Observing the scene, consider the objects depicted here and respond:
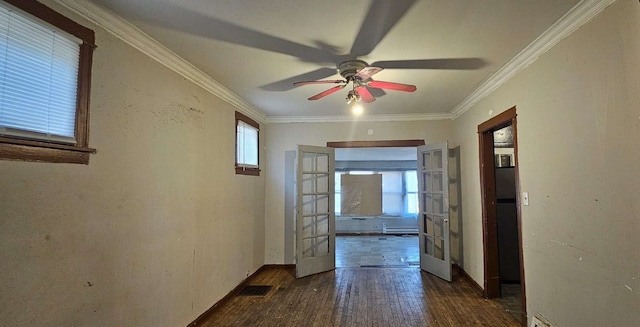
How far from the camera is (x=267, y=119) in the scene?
5109 millimetres

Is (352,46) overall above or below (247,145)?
above

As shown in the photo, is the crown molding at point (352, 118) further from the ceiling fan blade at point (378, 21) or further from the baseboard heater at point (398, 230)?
the baseboard heater at point (398, 230)

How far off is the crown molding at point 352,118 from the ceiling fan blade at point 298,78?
151cm

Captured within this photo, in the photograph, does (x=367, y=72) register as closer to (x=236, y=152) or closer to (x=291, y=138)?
(x=236, y=152)

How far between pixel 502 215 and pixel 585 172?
2.47 metres

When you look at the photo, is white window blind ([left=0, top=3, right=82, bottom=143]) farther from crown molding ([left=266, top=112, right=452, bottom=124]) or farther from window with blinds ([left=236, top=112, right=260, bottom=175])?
crown molding ([left=266, top=112, right=452, bottom=124])

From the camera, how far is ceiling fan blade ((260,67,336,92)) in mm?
2992

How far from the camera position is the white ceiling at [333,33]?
6.25ft

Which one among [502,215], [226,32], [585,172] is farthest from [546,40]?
[502,215]

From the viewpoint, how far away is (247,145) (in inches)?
175

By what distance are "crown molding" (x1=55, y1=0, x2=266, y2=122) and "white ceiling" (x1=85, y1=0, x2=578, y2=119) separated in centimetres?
6

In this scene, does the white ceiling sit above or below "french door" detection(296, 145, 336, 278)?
above

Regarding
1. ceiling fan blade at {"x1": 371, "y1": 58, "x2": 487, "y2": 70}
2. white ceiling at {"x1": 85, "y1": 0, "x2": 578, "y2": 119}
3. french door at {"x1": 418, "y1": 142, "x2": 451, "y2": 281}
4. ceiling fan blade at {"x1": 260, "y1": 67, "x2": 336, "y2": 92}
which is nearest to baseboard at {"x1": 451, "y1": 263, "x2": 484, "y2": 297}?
french door at {"x1": 418, "y1": 142, "x2": 451, "y2": 281}

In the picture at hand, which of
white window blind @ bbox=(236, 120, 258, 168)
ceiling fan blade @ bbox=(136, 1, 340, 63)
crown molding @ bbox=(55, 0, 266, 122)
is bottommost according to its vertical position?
white window blind @ bbox=(236, 120, 258, 168)
